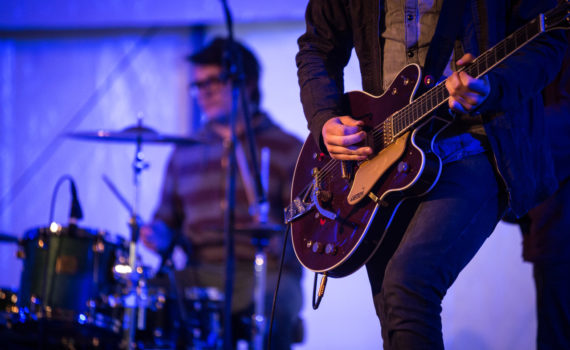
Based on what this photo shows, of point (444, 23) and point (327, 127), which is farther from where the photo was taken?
point (327, 127)

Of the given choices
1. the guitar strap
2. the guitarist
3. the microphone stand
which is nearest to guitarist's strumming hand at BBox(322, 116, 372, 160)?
the guitarist

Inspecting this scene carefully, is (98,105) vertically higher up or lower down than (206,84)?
higher up

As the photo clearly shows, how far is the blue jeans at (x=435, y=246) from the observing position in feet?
4.99

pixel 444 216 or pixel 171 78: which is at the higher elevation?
pixel 171 78

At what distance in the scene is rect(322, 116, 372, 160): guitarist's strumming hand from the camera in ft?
6.01

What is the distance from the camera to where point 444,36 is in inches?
70.2

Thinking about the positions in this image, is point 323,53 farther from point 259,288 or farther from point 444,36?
point 259,288

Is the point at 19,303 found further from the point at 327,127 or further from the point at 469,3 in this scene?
the point at 469,3

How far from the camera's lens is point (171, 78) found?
5.48 meters

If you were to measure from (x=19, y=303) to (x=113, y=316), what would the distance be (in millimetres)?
503

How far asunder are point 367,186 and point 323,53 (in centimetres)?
68

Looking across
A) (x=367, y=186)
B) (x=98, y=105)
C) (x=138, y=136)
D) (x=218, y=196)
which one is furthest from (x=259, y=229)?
(x=98, y=105)

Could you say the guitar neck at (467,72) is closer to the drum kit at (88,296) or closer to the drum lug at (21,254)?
the drum kit at (88,296)

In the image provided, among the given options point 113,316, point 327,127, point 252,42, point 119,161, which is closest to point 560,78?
point 327,127
